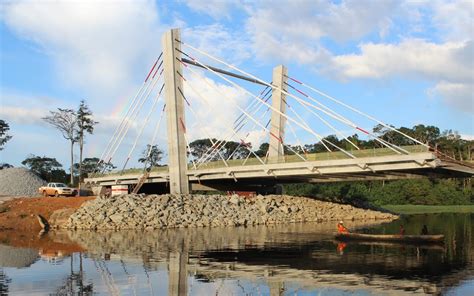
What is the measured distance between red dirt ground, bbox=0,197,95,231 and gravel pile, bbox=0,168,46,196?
61.0 ft

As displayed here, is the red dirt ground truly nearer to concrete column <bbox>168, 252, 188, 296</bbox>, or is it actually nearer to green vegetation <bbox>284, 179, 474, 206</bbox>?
concrete column <bbox>168, 252, 188, 296</bbox>

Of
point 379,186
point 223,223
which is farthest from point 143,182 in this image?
point 379,186

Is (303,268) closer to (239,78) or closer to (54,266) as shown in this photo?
(54,266)

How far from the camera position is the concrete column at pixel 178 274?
15.4 metres

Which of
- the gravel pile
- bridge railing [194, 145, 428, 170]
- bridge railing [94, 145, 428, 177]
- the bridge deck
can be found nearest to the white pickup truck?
bridge railing [94, 145, 428, 177]

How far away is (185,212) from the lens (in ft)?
146

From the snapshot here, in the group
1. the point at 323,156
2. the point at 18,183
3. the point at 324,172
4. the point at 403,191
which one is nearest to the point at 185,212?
the point at 324,172

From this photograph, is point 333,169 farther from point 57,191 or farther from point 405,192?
point 405,192

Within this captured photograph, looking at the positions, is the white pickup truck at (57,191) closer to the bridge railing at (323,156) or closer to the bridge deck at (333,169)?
the bridge deck at (333,169)

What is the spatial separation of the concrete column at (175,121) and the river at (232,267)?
715 inches

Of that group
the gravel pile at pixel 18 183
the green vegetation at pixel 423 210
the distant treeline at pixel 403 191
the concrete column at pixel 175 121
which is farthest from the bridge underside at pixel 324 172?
the distant treeline at pixel 403 191

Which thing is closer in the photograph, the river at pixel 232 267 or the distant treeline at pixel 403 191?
the river at pixel 232 267

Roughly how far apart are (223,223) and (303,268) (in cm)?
2510

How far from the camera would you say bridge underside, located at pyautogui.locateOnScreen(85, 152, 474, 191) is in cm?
3738
